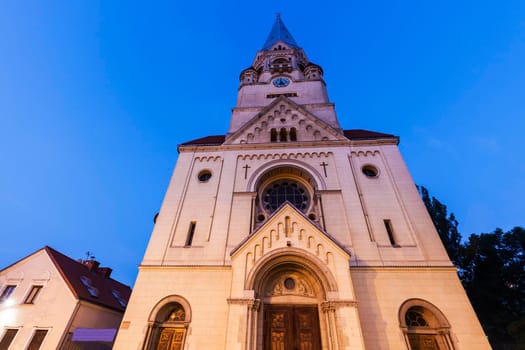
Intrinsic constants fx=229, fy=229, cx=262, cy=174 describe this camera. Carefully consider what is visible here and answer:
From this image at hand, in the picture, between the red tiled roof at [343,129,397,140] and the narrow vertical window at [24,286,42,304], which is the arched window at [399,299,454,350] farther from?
the narrow vertical window at [24,286,42,304]

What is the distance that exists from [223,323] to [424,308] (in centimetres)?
840

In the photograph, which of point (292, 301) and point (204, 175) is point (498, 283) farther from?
point (204, 175)

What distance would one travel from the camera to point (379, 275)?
34.0ft

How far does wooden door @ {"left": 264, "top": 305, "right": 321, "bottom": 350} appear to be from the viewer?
8758 mm

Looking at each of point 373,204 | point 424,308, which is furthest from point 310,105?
point 424,308

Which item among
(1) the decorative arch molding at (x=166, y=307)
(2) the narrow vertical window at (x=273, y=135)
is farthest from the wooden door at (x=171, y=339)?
(2) the narrow vertical window at (x=273, y=135)

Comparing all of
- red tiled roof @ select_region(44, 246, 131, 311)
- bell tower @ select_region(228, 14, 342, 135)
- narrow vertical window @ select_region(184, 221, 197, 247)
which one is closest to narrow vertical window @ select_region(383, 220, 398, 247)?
bell tower @ select_region(228, 14, 342, 135)

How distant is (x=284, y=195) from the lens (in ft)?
47.6

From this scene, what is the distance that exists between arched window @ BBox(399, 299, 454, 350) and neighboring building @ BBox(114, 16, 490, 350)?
39mm

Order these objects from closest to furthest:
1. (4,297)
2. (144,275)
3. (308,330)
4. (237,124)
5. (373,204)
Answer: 1. (308,330)
2. (144,275)
3. (373,204)
4. (4,297)
5. (237,124)

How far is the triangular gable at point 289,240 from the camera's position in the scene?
990 cm

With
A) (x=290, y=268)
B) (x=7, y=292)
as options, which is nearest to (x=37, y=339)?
(x=7, y=292)

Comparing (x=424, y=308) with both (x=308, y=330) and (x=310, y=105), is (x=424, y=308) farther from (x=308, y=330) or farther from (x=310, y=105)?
(x=310, y=105)

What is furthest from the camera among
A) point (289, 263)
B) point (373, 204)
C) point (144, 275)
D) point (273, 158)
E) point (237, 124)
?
point (237, 124)
